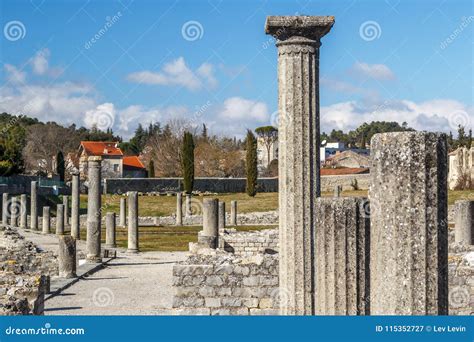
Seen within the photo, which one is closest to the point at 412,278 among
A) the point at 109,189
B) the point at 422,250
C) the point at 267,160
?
the point at 422,250

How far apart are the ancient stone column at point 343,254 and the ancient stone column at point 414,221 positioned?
5.92 feet

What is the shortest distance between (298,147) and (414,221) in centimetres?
488

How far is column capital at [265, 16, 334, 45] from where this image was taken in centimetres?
1058

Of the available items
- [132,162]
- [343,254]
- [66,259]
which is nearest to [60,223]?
[66,259]

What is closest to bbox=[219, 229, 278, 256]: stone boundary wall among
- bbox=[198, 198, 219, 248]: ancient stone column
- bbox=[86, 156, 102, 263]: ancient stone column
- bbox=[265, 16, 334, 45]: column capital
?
bbox=[198, 198, 219, 248]: ancient stone column

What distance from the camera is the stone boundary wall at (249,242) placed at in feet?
66.3

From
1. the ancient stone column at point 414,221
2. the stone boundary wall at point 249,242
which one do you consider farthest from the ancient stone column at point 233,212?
the ancient stone column at point 414,221

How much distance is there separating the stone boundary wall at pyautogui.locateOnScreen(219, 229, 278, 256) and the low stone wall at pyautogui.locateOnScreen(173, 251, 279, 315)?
21.7ft

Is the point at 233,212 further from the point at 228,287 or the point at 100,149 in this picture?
the point at 100,149

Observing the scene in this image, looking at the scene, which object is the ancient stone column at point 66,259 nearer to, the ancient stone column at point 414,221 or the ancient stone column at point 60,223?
the ancient stone column at point 414,221

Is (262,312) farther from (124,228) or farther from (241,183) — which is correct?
(241,183)

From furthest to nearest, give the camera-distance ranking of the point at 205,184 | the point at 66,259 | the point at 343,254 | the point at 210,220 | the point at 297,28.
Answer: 1. the point at 205,184
2. the point at 210,220
3. the point at 66,259
4. the point at 297,28
5. the point at 343,254

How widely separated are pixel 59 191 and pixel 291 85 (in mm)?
52285

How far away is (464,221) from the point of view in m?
18.0
